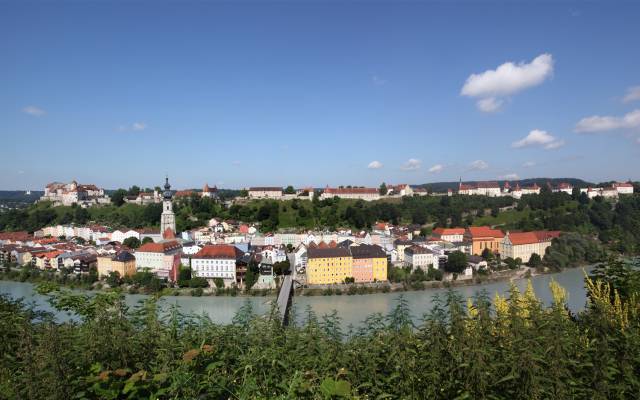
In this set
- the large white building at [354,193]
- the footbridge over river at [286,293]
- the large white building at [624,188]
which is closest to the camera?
the footbridge over river at [286,293]

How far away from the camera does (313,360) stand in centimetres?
189

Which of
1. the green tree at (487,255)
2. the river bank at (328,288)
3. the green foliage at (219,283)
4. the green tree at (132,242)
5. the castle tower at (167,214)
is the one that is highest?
the castle tower at (167,214)

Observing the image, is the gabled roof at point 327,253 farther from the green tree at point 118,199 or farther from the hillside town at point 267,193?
the green tree at point 118,199

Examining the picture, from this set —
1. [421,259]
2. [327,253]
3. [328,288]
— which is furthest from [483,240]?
[328,288]

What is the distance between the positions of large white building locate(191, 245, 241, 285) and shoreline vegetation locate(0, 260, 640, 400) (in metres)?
15.7

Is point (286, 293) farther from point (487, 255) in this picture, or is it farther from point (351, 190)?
point (351, 190)

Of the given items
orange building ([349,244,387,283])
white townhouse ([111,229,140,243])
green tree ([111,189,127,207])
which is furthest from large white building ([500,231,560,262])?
green tree ([111,189,127,207])

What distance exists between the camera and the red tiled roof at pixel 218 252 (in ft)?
58.6

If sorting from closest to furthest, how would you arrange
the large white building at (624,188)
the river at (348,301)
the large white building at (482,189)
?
the river at (348,301) < the large white building at (624,188) < the large white building at (482,189)

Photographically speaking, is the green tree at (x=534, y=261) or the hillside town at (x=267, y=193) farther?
the hillside town at (x=267, y=193)

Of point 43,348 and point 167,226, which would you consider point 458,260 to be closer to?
point 167,226

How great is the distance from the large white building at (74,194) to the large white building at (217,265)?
2526cm

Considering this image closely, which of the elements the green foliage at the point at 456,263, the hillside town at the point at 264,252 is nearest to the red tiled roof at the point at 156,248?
the hillside town at the point at 264,252

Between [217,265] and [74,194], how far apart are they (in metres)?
28.3
